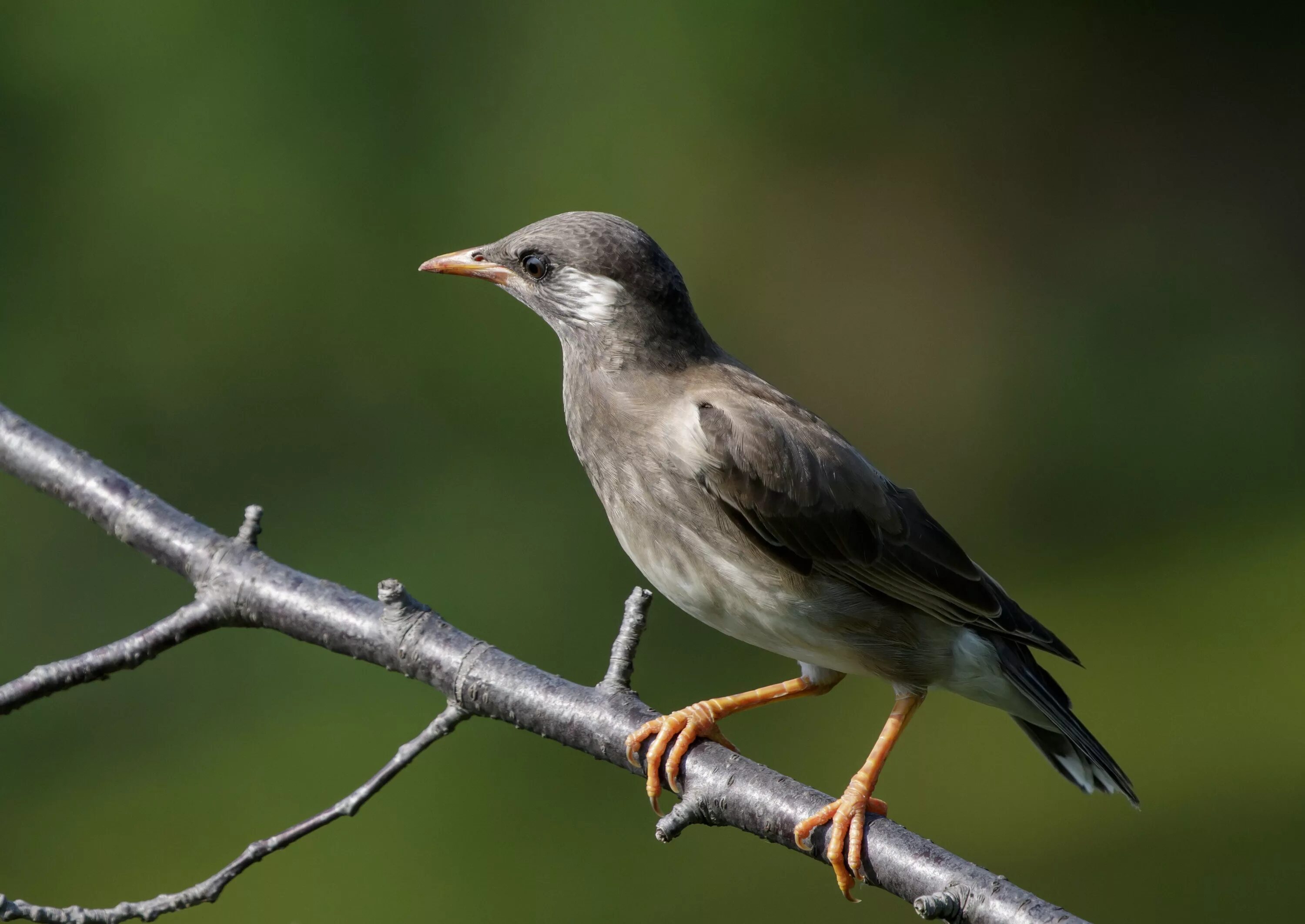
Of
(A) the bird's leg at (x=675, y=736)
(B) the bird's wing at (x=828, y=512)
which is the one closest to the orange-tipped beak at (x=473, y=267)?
(B) the bird's wing at (x=828, y=512)

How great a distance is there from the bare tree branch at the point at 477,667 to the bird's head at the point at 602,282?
0.46 metres

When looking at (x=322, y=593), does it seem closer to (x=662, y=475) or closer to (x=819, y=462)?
(x=662, y=475)

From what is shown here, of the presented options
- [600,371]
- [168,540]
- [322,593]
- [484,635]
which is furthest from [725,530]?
[484,635]

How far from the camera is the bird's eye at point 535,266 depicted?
2035 mm

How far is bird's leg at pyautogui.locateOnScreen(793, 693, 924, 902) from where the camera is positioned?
1.67m

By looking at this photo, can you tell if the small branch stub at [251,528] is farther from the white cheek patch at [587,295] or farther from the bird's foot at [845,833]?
the bird's foot at [845,833]

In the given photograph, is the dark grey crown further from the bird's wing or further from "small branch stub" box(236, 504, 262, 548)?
"small branch stub" box(236, 504, 262, 548)

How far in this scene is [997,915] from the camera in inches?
55.9

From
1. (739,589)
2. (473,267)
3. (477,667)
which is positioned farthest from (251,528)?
(739,589)

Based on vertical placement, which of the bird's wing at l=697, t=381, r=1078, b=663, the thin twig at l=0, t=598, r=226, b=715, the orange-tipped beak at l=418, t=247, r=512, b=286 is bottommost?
the thin twig at l=0, t=598, r=226, b=715

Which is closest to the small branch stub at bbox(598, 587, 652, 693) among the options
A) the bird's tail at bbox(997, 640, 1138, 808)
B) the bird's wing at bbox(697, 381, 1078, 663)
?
the bird's wing at bbox(697, 381, 1078, 663)

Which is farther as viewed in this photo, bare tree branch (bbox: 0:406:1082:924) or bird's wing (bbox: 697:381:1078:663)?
bird's wing (bbox: 697:381:1078:663)

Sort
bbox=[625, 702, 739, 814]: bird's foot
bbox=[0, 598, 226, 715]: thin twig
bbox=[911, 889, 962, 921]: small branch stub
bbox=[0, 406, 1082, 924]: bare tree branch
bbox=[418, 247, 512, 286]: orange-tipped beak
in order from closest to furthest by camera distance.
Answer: bbox=[911, 889, 962, 921]: small branch stub
bbox=[0, 406, 1082, 924]: bare tree branch
bbox=[0, 598, 226, 715]: thin twig
bbox=[625, 702, 739, 814]: bird's foot
bbox=[418, 247, 512, 286]: orange-tipped beak

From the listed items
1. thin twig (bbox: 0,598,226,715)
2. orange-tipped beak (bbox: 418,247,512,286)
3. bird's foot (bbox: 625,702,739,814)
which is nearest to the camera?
thin twig (bbox: 0,598,226,715)
